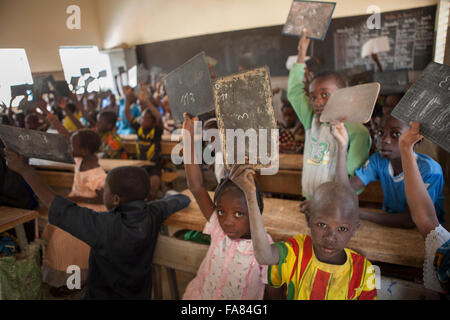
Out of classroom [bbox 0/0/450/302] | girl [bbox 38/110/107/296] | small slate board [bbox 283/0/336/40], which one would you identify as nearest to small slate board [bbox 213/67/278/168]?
classroom [bbox 0/0/450/302]

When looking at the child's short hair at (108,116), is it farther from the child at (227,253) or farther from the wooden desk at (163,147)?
the child at (227,253)

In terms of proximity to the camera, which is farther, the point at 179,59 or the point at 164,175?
the point at 179,59

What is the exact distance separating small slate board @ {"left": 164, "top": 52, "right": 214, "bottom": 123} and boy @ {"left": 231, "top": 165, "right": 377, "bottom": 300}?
47 centimetres

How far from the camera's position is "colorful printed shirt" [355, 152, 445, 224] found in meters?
1.19

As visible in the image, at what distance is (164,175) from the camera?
12.1 feet

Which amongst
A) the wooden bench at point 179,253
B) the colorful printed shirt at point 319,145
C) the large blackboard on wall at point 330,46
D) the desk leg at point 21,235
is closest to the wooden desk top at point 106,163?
the desk leg at point 21,235

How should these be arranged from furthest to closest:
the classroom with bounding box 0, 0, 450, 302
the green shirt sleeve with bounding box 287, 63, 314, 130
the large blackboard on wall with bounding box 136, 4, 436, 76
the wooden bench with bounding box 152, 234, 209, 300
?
the large blackboard on wall with bounding box 136, 4, 436, 76 → the green shirt sleeve with bounding box 287, 63, 314, 130 → the wooden bench with bounding box 152, 234, 209, 300 → the classroom with bounding box 0, 0, 450, 302

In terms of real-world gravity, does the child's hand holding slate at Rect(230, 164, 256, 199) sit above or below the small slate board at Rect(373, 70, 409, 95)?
below

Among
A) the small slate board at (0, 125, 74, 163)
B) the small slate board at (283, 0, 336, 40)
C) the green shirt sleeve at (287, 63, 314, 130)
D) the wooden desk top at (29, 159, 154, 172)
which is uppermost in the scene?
the small slate board at (283, 0, 336, 40)

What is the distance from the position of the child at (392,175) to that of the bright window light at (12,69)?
1223 millimetres

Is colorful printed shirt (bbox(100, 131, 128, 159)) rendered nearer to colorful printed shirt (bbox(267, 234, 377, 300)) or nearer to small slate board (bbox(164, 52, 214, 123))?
small slate board (bbox(164, 52, 214, 123))

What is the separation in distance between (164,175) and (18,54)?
2.77 m

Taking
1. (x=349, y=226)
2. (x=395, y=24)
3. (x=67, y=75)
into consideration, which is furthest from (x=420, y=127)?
(x=395, y=24)
